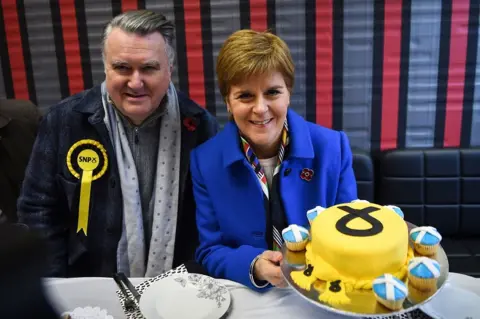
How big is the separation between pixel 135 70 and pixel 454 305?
46.9 inches

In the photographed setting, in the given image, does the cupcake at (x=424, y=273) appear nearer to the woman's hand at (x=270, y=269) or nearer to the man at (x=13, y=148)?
the woman's hand at (x=270, y=269)

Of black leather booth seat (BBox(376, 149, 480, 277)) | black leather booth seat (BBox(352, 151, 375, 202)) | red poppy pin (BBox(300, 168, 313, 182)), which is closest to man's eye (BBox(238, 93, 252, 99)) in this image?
red poppy pin (BBox(300, 168, 313, 182))

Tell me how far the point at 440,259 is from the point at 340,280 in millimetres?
249

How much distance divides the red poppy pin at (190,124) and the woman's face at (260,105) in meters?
0.35

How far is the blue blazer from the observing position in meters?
1.55

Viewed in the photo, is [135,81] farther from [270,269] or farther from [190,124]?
[270,269]

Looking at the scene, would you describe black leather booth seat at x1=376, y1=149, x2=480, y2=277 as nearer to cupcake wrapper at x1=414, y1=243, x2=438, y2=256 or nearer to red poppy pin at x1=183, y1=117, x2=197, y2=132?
red poppy pin at x1=183, y1=117, x2=197, y2=132

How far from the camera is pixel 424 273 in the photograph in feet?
3.47

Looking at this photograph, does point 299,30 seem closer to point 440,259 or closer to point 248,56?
point 248,56

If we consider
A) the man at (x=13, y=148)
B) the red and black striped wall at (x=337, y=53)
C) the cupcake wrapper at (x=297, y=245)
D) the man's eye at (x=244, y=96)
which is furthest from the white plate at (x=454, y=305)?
the man at (x=13, y=148)

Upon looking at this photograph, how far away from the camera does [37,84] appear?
284cm

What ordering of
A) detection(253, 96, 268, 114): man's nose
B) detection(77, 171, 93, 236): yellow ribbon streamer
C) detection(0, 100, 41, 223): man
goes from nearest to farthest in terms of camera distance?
detection(253, 96, 268, 114): man's nose < detection(77, 171, 93, 236): yellow ribbon streamer < detection(0, 100, 41, 223): man

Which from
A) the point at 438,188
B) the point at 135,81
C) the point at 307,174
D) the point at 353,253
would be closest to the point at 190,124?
the point at 135,81

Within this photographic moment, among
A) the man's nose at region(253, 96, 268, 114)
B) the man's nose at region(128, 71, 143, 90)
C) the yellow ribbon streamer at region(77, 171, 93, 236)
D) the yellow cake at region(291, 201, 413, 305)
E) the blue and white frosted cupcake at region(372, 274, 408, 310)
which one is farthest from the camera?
Answer: the yellow ribbon streamer at region(77, 171, 93, 236)
